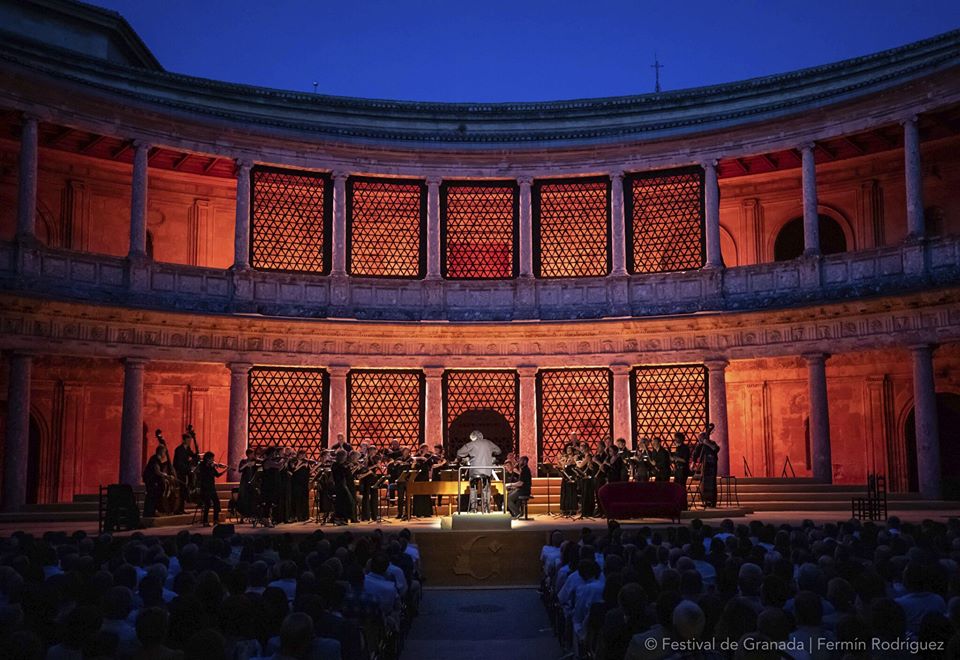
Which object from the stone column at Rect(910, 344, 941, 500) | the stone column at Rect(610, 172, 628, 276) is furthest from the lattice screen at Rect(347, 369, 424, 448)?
the stone column at Rect(910, 344, 941, 500)

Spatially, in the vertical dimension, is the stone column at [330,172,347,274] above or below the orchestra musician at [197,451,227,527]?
above

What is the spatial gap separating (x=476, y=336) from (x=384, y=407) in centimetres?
291

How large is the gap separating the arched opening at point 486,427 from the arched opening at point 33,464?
33.1 feet

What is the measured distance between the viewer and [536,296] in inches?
982

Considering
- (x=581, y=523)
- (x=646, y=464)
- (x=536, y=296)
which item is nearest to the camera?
(x=581, y=523)

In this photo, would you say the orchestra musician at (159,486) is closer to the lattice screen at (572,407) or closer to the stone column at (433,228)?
the stone column at (433,228)

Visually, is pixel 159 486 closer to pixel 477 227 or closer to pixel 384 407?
pixel 384 407

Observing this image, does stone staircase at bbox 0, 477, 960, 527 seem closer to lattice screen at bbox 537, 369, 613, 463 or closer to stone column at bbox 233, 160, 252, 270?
lattice screen at bbox 537, 369, 613, 463

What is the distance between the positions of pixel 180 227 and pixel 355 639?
21.2 metres

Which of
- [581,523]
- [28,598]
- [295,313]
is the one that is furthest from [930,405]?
[28,598]

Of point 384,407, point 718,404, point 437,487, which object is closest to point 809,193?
point 718,404

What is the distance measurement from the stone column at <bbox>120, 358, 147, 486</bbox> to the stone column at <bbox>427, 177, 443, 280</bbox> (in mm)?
7303

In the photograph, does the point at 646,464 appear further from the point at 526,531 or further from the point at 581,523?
the point at 526,531

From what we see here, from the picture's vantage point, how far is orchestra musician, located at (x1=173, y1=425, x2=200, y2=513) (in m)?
18.9
